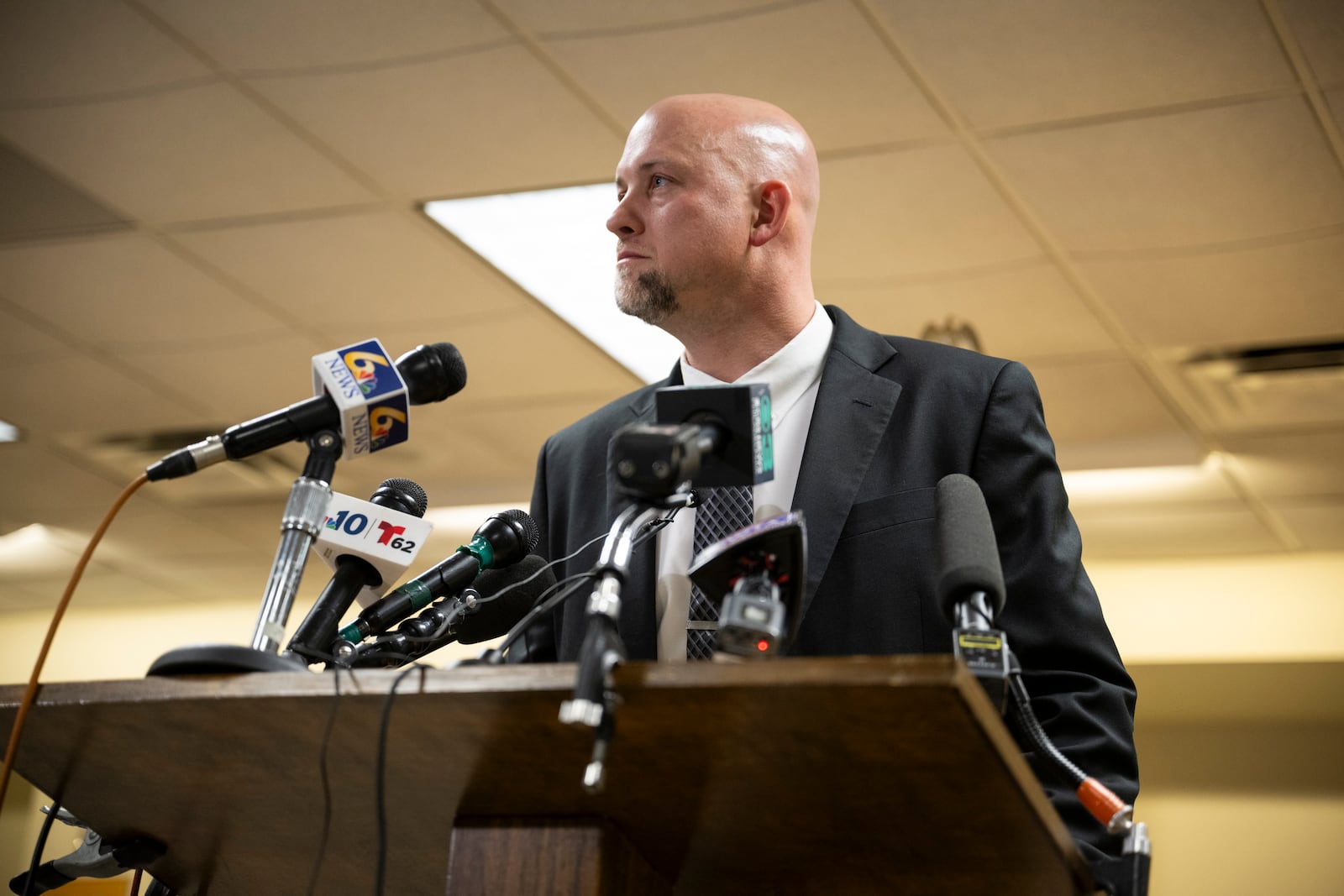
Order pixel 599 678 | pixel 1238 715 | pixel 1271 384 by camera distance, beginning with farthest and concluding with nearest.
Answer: pixel 1238 715 < pixel 1271 384 < pixel 599 678

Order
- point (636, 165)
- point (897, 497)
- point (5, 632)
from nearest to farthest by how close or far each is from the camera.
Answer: point (897, 497)
point (636, 165)
point (5, 632)

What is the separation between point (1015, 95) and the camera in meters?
3.02

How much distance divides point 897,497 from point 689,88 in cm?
176

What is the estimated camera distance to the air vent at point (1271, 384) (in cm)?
413

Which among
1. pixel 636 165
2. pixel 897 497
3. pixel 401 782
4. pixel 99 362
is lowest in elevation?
pixel 401 782

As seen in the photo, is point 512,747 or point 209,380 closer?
point 512,747

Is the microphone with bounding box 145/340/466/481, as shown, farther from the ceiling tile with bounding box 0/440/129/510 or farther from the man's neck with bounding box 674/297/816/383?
the ceiling tile with bounding box 0/440/129/510

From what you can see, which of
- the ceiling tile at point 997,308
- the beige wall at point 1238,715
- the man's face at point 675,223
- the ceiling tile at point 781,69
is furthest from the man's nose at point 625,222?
the beige wall at point 1238,715

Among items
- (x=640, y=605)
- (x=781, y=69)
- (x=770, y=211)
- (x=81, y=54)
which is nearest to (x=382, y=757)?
(x=640, y=605)

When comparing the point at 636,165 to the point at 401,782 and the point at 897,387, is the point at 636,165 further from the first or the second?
the point at 401,782

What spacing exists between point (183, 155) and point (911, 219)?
74.9 inches

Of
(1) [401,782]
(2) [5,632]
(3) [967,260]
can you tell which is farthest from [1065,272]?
(2) [5,632]

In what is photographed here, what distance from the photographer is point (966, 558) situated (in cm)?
109

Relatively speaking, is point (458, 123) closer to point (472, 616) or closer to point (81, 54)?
point (81, 54)
